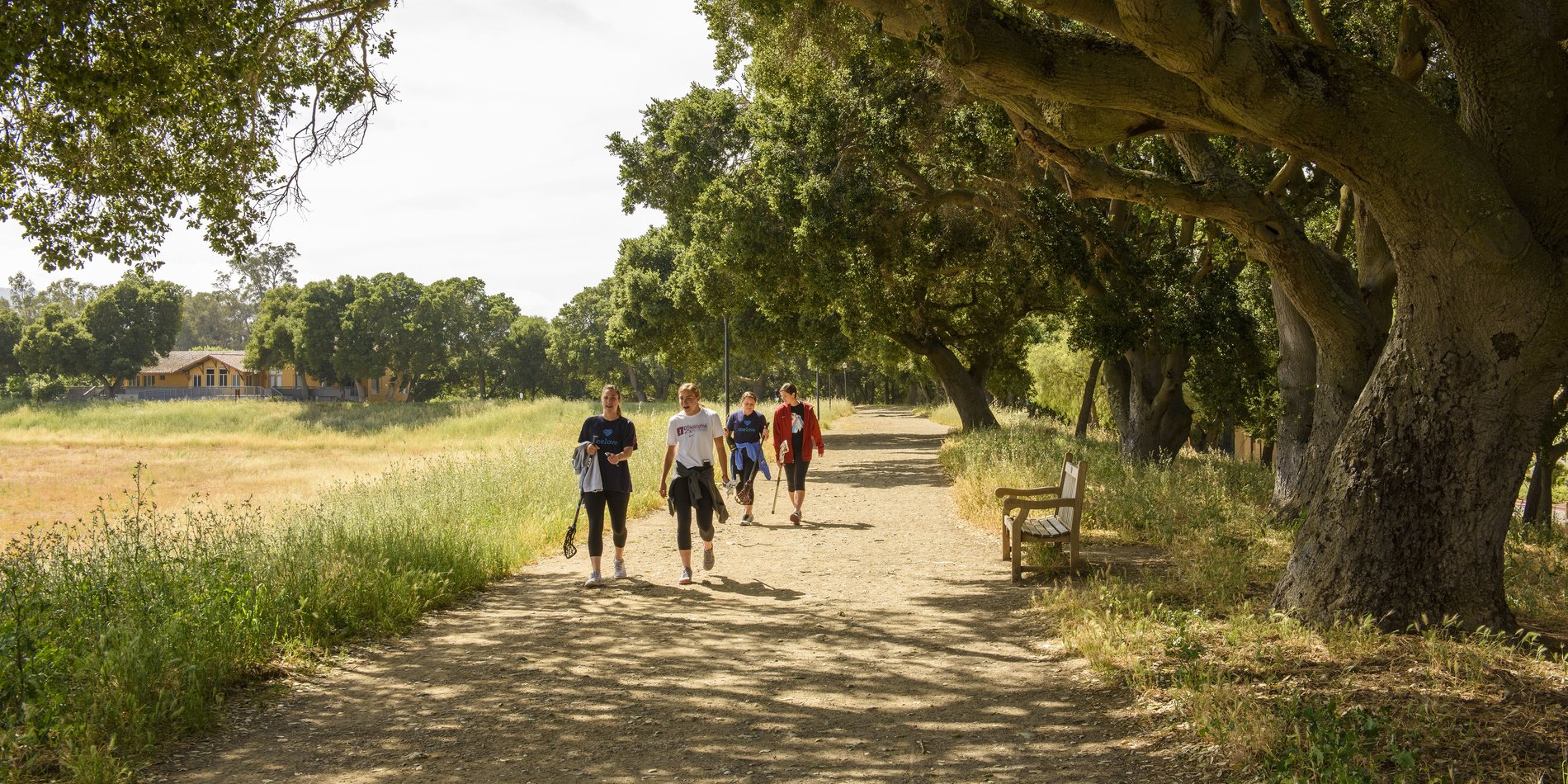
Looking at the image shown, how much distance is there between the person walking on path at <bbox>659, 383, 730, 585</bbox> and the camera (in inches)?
390

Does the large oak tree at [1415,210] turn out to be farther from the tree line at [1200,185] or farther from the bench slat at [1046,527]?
the bench slat at [1046,527]

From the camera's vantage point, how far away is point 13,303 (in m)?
118

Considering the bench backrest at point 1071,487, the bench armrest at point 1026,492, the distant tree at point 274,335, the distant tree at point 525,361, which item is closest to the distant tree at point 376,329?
the distant tree at point 274,335

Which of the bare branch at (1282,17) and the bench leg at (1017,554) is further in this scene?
the bare branch at (1282,17)

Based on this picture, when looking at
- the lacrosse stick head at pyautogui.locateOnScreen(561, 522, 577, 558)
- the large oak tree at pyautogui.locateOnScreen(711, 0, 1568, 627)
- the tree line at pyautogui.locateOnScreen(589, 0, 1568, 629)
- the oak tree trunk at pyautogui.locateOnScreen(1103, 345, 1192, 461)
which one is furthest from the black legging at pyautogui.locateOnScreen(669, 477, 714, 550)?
the oak tree trunk at pyautogui.locateOnScreen(1103, 345, 1192, 461)

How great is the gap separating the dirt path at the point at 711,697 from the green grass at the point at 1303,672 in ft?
1.12

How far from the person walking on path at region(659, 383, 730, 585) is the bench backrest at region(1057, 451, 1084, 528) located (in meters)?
3.10

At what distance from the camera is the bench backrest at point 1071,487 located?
9164 mm

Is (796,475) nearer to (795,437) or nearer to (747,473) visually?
(795,437)

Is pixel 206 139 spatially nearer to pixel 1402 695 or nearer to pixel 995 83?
pixel 995 83

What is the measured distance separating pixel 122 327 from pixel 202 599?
88.0 meters

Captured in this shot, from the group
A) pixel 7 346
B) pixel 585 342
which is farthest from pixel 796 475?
pixel 7 346

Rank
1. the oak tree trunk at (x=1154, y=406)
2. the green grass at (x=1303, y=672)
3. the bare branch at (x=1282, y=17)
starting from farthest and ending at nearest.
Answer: the oak tree trunk at (x=1154, y=406)
the bare branch at (x=1282, y=17)
the green grass at (x=1303, y=672)

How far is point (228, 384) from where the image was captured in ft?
316
